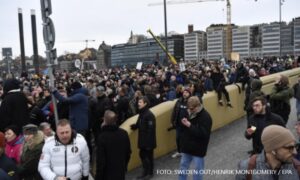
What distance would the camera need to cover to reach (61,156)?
4.65 metres

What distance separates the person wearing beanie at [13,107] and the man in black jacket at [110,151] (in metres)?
2.45

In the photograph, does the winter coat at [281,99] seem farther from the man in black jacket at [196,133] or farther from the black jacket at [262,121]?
the man in black jacket at [196,133]

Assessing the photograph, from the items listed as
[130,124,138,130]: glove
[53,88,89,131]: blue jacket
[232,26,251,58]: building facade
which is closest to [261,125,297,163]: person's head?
[130,124,138,130]: glove

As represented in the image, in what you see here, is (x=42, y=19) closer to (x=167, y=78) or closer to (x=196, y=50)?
(x=167, y=78)

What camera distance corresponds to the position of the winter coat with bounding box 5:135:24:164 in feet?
18.1

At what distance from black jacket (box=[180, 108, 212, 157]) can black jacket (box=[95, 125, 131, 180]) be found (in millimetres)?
993

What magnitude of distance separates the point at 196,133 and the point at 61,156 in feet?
6.64

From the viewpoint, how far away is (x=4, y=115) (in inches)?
275

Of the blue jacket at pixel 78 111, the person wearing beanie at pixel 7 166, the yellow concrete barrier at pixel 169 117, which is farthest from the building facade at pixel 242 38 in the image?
the person wearing beanie at pixel 7 166

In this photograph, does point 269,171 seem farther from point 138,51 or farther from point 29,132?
point 138,51

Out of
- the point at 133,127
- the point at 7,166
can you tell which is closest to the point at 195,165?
the point at 133,127

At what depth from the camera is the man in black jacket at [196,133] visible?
5598 millimetres

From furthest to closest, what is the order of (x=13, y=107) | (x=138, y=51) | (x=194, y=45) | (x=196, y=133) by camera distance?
(x=194, y=45), (x=138, y=51), (x=13, y=107), (x=196, y=133)

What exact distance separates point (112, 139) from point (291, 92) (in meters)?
3.91
